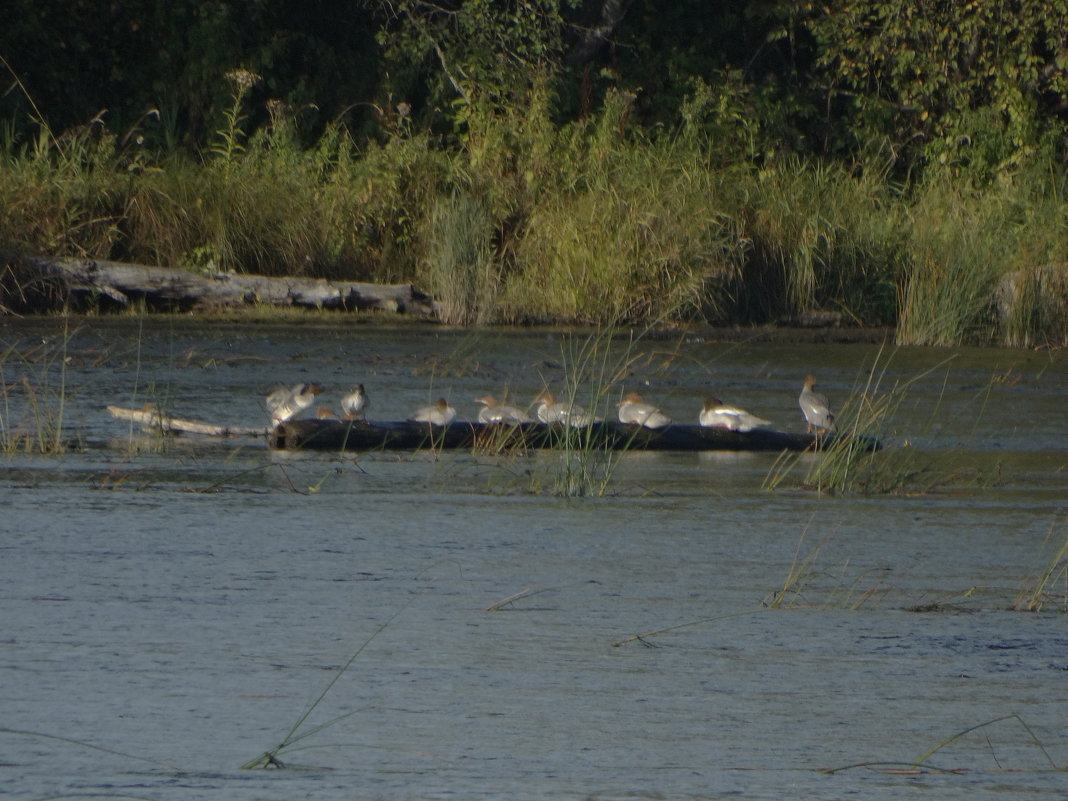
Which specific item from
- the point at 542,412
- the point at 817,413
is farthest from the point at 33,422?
the point at 817,413

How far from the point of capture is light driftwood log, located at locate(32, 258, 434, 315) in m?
15.9

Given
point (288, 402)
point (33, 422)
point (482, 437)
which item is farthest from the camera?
point (288, 402)

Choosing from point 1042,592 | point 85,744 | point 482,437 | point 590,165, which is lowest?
point 85,744

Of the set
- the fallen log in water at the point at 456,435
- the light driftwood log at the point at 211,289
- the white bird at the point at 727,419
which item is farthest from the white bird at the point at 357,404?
the light driftwood log at the point at 211,289

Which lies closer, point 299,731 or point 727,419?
point 299,731

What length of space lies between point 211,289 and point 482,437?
27.6ft

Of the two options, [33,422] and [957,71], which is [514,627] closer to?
[33,422]

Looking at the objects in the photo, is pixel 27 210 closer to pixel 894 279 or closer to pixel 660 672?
pixel 894 279

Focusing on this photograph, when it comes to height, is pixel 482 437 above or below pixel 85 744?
above

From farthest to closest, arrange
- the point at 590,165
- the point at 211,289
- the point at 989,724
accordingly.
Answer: the point at 590,165 < the point at 211,289 < the point at 989,724

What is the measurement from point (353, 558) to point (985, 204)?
1370 centimetres

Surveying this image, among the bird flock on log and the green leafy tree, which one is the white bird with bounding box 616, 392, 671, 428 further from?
the green leafy tree

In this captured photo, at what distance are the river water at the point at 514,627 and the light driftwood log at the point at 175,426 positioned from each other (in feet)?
0.36

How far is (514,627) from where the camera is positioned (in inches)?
191
